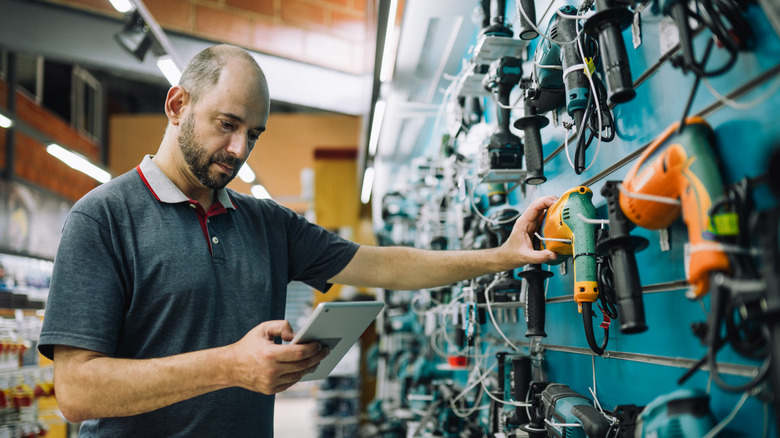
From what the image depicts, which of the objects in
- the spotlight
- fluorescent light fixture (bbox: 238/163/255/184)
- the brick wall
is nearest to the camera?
the spotlight

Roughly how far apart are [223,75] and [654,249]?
134 cm

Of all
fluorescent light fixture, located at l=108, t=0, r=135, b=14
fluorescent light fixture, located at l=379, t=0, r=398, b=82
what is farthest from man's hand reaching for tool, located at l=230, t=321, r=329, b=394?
fluorescent light fixture, located at l=108, t=0, r=135, b=14

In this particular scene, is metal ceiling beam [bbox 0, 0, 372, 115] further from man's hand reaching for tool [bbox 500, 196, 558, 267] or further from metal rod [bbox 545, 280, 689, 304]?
metal rod [bbox 545, 280, 689, 304]

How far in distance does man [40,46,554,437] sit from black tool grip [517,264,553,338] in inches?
3.5

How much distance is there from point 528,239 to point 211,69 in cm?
114

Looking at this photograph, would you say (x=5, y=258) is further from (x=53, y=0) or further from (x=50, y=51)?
(x=53, y=0)

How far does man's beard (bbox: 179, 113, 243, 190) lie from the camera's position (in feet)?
5.54

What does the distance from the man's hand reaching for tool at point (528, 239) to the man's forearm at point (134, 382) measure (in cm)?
93

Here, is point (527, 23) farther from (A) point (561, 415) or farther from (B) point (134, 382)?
(B) point (134, 382)

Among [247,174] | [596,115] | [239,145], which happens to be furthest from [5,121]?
[596,115]

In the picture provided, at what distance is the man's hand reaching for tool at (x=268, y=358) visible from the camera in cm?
123

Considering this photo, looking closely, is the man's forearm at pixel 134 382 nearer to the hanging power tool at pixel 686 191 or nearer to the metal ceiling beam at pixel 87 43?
the hanging power tool at pixel 686 191

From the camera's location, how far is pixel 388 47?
291 centimetres

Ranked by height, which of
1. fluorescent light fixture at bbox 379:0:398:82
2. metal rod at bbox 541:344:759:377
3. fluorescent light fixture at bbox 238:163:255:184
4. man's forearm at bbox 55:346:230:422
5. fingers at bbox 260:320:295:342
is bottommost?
man's forearm at bbox 55:346:230:422
